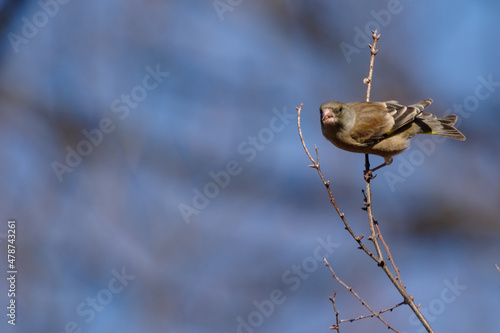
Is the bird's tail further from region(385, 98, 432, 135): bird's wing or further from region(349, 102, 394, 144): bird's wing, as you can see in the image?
region(349, 102, 394, 144): bird's wing

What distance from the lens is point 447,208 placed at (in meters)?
9.39

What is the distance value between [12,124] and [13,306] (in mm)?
2834

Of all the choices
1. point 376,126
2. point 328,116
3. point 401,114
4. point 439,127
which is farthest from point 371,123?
point 439,127

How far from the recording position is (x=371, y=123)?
17.9ft

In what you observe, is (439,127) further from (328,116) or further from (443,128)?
(328,116)

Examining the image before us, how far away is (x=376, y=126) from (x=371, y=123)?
0.05 m

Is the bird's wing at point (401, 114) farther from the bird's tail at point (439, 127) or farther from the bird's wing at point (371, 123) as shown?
the bird's tail at point (439, 127)

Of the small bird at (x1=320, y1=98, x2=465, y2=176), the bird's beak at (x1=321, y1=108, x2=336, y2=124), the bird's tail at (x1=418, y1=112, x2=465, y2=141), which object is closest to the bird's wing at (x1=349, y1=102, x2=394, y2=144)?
the small bird at (x1=320, y1=98, x2=465, y2=176)

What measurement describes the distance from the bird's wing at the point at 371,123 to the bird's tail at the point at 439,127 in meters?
0.45

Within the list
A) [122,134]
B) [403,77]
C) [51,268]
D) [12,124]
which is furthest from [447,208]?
[12,124]

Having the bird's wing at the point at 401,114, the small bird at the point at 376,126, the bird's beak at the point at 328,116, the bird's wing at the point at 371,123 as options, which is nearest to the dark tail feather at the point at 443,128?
the small bird at the point at 376,126

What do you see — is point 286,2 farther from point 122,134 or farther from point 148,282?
point 148,282

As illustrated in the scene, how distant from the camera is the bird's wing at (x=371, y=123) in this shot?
210 inches

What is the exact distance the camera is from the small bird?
532 centimetres
